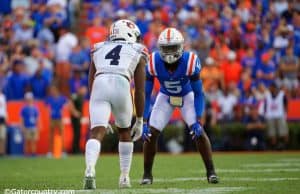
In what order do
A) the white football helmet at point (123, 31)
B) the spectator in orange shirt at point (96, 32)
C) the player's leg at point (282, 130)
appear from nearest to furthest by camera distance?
1. the white football helmet at point (123, 31)
2. the player's leg at point (282, 130)
3. the spectator in orange shirt at point (96, 32)

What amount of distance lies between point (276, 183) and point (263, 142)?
9.89 meters

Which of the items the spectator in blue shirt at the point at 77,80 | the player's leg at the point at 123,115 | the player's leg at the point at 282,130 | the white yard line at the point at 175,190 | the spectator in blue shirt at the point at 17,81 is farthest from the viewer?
the spectator in blue shirt at the point at 77,80

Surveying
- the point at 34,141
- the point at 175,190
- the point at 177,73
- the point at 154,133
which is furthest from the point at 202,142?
the point at 34,141

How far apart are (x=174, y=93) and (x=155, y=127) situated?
45cm

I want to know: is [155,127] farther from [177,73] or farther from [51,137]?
[51,137]

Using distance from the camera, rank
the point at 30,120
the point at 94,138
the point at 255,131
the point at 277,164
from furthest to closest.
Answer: the point at 255,131 → the point at 30,120 → the point at 277,164 → the point at 94,138

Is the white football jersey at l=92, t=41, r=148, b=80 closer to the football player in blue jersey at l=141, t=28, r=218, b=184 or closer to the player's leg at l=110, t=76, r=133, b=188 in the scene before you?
the player's leg at l=110, t=76, r=133, b=188

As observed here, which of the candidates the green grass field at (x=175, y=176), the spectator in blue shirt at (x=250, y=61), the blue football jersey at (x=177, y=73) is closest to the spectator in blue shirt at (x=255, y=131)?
the spectator in blue shirt at (x=250, y=61)

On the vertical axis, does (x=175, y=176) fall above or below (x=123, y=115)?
below

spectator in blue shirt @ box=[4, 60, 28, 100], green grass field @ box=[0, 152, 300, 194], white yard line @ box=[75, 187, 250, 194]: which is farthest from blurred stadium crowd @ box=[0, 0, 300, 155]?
white yard line @ box=[75, 187, 250, 194]

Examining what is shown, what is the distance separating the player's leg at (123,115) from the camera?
829cm

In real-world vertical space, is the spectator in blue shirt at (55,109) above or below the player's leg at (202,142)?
above

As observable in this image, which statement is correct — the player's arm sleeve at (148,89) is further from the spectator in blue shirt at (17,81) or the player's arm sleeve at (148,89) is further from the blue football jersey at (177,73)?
the spectator in blue shirt at (17,81)

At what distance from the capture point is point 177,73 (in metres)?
9.52
